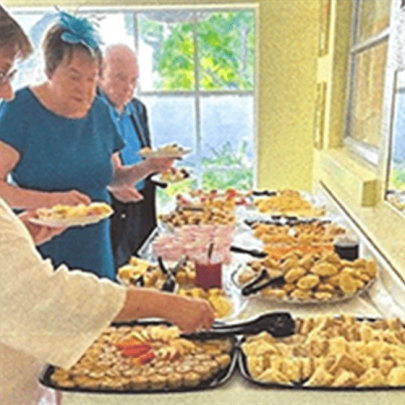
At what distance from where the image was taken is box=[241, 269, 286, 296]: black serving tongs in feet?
4.05

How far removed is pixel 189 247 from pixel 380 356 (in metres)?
0.72

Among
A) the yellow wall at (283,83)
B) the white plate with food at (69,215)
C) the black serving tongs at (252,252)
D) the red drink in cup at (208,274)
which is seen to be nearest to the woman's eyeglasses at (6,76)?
the white plate with food at (69,215)

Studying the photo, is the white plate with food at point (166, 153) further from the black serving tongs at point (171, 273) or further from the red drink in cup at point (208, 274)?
the red drink in cup at point (208, 274)

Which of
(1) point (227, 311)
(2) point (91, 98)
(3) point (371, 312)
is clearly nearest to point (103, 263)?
(2) point (91, 98)

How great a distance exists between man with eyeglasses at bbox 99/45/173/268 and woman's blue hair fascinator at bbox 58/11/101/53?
76 centimetres

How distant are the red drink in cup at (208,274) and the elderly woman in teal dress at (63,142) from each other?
0.42 metres

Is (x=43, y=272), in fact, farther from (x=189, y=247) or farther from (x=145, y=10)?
(x=145, y=10)

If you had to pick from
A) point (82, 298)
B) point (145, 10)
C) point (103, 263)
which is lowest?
point (103, 263)

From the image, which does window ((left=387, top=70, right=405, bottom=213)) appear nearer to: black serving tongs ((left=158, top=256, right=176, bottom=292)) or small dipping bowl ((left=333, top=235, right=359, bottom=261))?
small dipping bowl ((left=333, top=235, right=359, bottom=261))

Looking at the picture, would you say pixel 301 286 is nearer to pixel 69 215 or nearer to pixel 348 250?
pixel 348 250

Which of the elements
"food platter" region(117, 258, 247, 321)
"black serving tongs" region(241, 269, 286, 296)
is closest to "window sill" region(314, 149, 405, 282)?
"black serving tongs" region(241, 269, 286, 296)

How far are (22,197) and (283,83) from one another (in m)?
2.63

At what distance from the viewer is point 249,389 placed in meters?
0.84

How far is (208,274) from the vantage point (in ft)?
4.20
